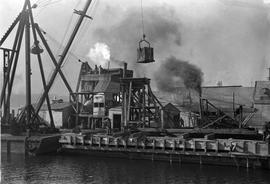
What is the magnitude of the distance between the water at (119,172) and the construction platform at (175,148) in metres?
0.76

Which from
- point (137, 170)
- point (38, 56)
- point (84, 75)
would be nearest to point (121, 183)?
point (137, 170)

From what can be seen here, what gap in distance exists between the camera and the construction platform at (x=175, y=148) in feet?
74.8

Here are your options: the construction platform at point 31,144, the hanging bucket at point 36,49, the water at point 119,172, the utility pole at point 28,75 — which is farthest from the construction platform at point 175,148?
the hanging bucket at point 36,49

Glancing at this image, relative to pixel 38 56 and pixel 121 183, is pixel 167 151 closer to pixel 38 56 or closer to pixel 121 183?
pixel 121 183

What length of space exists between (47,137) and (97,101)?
15.6 meters

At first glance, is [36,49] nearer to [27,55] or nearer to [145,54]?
[27,55]

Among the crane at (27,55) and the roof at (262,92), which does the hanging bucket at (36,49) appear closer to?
the crane at (27,55)

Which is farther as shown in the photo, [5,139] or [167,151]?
[5,139]

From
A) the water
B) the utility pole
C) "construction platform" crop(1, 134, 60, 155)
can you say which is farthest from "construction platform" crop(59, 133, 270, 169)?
the utility pole

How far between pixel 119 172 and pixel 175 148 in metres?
4.80

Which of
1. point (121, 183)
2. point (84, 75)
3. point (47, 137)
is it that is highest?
point (84, 75)

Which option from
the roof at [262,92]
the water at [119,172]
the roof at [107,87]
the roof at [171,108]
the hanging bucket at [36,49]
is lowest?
the water at [119,172]

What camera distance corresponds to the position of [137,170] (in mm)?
23031

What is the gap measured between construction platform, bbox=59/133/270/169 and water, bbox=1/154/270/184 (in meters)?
0.76
